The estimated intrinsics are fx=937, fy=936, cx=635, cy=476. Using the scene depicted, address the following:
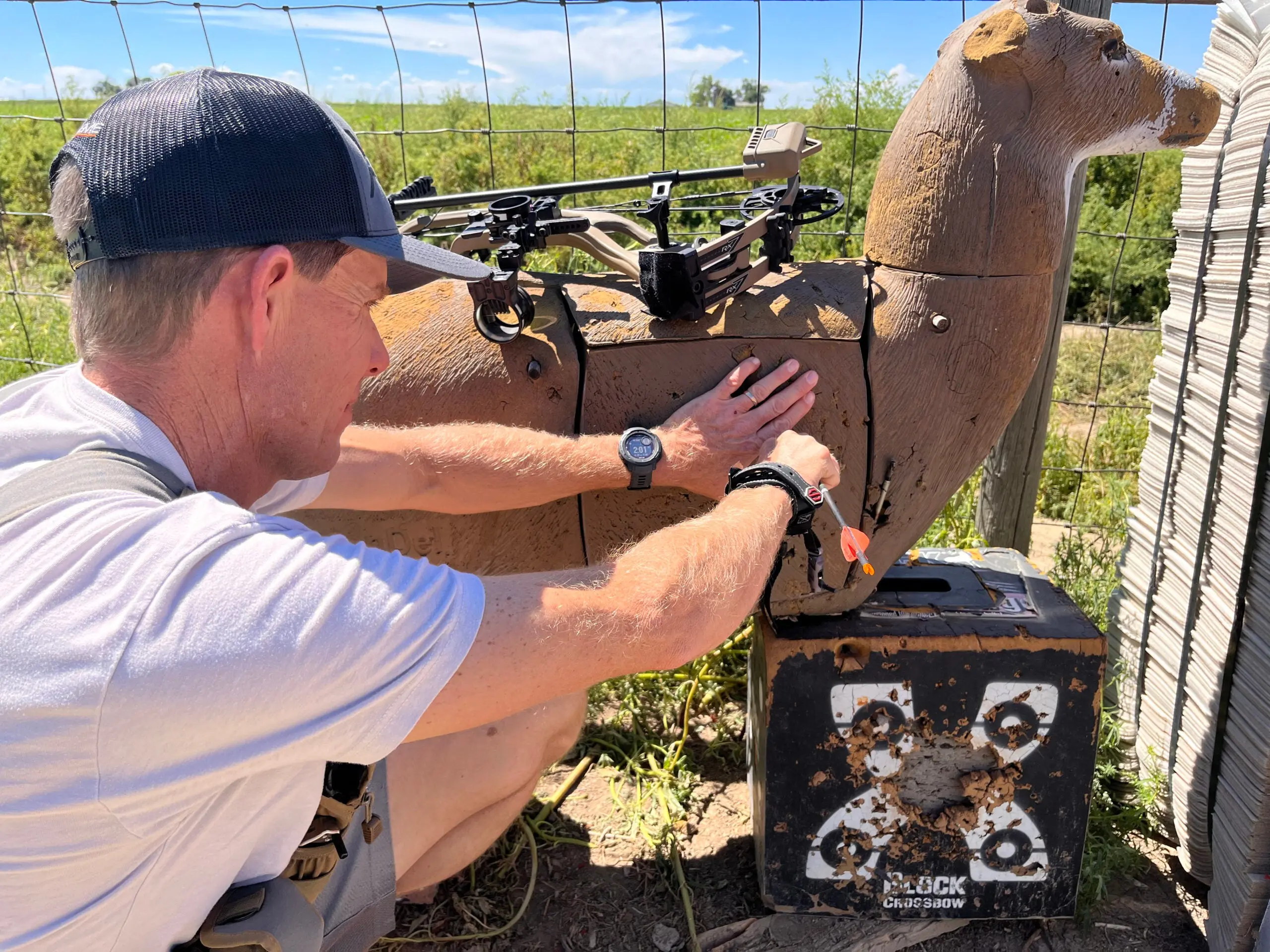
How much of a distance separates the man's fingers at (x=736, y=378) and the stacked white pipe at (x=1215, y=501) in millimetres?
1095

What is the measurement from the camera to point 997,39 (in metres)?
1.96

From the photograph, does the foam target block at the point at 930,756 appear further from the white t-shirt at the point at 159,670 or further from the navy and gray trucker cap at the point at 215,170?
the navy and gray trucker cap at the point at 215,170

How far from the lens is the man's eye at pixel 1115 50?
204 centimetres

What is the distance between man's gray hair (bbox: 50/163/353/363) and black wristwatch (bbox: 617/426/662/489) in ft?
2.91

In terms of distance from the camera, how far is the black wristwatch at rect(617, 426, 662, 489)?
1.88 metres

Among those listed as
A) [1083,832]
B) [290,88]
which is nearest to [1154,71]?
[1083,832]

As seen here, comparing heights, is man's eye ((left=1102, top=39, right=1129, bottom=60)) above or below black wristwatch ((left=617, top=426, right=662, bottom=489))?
above

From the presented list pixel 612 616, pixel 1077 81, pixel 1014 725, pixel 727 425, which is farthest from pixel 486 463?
pixel 1077 81

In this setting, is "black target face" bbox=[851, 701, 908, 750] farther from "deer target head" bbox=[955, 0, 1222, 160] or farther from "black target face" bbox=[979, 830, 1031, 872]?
"deer target head" bbox=[955, 0, 1222, 160]

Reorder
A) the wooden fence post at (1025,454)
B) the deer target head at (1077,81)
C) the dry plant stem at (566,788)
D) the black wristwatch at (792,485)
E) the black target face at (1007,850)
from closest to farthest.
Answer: the black wristwatch at (792,485) → the deer target head at (1077,81) → the black target face at (1007,850) → the dry plant stem at (566,788) → the wooden fence post at (1025,454)

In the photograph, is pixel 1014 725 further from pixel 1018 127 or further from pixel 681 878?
pixel 1018 127

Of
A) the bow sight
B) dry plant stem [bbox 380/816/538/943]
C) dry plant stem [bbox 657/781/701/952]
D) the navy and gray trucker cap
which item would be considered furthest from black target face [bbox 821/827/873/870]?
the navy and gray trucker cap

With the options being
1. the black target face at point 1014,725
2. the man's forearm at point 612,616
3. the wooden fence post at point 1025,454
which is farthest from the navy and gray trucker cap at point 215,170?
the wooden fence post at point 1025,454

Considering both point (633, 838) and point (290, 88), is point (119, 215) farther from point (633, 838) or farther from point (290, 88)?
point (633, 838)
